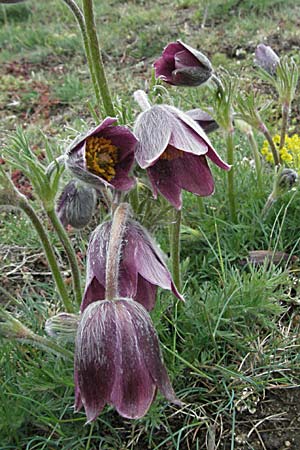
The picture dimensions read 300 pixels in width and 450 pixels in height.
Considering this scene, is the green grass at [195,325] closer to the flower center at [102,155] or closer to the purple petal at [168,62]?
the purple petal at [168,62]

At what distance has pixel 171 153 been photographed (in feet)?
3.23

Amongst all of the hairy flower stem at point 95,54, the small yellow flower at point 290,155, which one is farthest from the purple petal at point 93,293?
the small yellow flower at point 290,155

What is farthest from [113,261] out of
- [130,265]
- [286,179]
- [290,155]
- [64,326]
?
[290,155]

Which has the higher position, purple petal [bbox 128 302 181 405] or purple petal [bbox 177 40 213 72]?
purple petal [bbox 177 40 213 72]

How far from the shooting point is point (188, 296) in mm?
1291

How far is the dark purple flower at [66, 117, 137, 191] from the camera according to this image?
35.3 inches

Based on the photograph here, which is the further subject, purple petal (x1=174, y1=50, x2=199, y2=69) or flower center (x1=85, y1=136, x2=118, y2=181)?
purple petal (x1=174, y1=50, x2=199, y2=69)

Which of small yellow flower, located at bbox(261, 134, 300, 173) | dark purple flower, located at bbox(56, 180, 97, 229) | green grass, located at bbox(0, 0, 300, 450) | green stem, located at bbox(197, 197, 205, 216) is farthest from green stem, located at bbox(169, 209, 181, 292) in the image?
small yellow flower, located at bbox(261, 134, 300, 173)

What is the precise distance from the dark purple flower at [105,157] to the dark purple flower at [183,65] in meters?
0.36

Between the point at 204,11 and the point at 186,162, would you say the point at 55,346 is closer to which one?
the point at 186,162

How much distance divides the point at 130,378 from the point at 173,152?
38cm

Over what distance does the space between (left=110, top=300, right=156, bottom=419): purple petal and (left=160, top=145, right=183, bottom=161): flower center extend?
0.95 ft

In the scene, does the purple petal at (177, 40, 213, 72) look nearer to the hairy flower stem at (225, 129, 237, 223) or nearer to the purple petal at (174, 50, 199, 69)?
the purple petal at (174, 50, 199, 69)

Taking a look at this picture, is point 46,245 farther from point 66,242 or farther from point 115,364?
point 115,364
